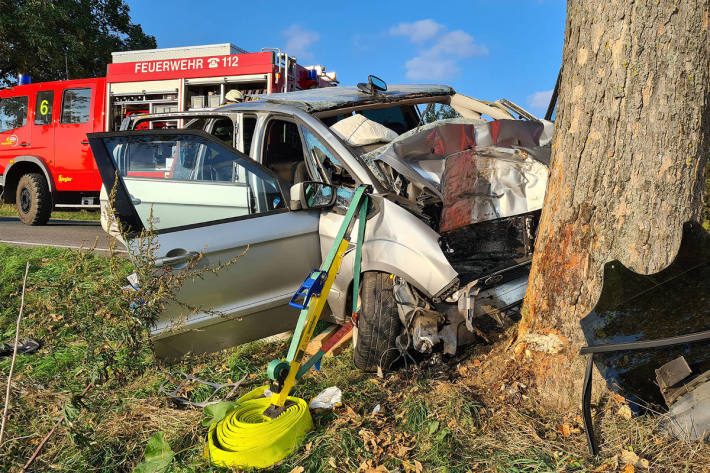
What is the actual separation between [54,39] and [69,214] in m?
7.37

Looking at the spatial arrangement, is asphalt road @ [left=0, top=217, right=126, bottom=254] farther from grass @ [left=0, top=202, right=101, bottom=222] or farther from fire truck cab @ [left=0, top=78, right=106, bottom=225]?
grass @ [left=0, top=202, right=101, bottom=222]

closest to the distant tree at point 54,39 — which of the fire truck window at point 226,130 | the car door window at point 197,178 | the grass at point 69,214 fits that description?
the grass at point 69,214

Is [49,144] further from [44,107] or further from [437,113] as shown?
[437,113]

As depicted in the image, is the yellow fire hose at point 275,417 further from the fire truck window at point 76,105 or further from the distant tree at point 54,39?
the distant tree at point 54,39

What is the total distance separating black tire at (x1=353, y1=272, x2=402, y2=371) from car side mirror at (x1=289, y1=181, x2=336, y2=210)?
2.01 ft

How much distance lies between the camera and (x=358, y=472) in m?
2.27

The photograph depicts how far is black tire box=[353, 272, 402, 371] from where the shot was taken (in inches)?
122

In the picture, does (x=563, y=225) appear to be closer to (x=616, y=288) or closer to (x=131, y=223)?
(x=616, y=288)

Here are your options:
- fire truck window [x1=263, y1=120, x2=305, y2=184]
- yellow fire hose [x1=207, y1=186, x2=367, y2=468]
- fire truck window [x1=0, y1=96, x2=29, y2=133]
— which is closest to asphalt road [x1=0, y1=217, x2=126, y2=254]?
fire truck window [x1=0, y1=96, x2=29, y2=133]

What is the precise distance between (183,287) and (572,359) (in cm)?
221

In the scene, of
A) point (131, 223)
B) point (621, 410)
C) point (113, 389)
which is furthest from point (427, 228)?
point (113, 389)

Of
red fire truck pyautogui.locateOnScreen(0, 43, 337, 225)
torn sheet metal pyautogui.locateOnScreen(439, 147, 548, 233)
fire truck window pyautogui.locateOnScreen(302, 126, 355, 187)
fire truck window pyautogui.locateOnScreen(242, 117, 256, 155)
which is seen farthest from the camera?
red fire truck pyautogui.locateOnScreen(0, 43, 337, 225)

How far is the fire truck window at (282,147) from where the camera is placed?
4.16 metres

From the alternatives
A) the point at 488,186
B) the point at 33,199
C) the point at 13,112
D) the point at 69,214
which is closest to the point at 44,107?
the point at 13,112
